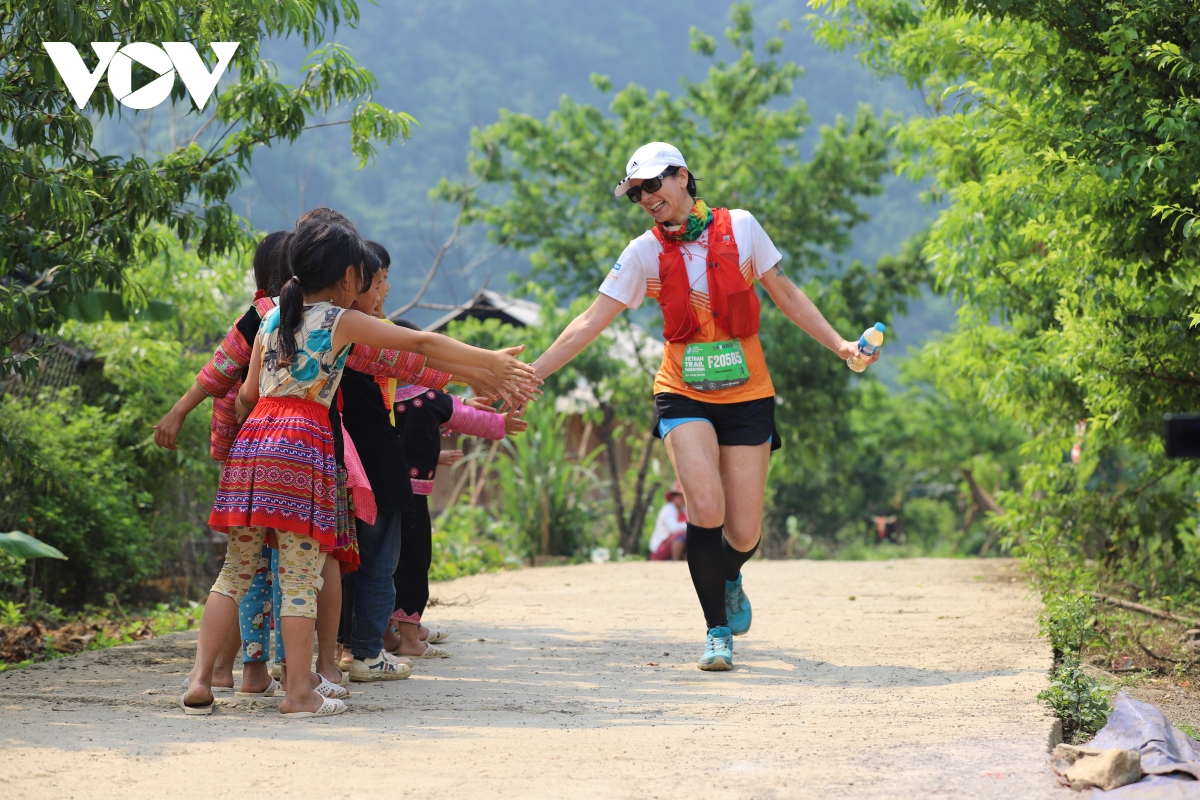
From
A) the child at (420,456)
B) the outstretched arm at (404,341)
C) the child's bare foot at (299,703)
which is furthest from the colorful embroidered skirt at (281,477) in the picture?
the child at (420,456)

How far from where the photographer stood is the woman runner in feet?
17.1

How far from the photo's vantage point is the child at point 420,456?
17.8 ft

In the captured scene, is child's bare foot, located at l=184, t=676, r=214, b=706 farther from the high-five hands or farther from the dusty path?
the high-five hands

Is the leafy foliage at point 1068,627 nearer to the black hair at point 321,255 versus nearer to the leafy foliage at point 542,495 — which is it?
the black hair at point 321,255

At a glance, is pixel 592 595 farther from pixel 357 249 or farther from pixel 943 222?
pixel 357 249

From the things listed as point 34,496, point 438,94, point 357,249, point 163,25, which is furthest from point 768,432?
point 438,94

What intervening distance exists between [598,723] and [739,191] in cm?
1330

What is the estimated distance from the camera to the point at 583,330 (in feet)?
17.3

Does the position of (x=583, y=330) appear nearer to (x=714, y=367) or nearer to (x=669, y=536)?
(x=714, y=367)

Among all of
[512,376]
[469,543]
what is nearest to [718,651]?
[512,376]

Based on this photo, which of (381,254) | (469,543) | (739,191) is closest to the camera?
(381,254)

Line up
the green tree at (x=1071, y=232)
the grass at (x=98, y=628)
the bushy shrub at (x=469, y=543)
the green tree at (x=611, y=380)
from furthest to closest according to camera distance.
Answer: the green tree at (x=611, y=380), the bushy shrub at (x=469, y=543), the grass at (x=98, y=628), the green tree at (x=1071, y=232)

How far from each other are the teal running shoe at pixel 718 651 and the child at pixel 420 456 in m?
1.17

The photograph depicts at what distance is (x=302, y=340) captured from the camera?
13.5ft
